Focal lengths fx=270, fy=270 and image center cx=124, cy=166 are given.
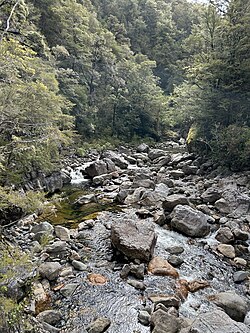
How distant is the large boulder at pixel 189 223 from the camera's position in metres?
8.00

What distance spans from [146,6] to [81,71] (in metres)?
31.4

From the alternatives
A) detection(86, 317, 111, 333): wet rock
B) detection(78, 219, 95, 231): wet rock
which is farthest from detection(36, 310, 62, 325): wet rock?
detection(78, 219, 95, 231): wet rock

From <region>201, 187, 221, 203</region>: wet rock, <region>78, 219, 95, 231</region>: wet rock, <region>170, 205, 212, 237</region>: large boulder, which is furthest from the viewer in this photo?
<region>201, 187, 221, 203</region>: wet rock

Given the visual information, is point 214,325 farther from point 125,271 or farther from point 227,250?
point 227,250

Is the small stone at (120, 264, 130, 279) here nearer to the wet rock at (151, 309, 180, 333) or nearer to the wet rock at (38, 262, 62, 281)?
the wet rock at (38, 262, 62, 281)

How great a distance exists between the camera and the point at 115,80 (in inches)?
1119

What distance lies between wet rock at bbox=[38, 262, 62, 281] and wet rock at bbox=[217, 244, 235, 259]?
4222 millimetres

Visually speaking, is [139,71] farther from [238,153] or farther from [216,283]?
[216,283]

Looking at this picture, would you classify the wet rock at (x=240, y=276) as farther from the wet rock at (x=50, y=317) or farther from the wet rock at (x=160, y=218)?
the wet rock at (x=50, y=317)

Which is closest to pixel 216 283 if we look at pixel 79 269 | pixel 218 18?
pixel 79 269

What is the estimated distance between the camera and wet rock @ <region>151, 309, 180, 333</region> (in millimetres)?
4191

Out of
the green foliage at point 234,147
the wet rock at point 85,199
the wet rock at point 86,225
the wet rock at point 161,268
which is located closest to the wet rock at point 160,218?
the wet rock at point 86,225

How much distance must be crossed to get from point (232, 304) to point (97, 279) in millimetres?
2740

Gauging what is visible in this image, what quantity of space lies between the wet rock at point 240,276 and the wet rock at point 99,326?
3170mm
